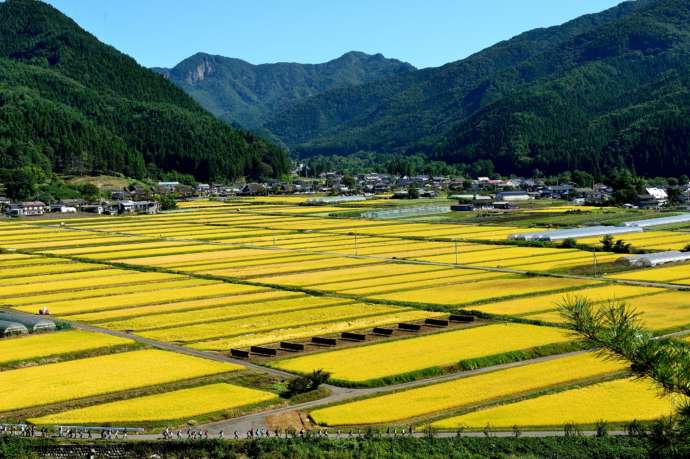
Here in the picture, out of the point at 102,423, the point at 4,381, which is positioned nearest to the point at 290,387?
the point at 102,423

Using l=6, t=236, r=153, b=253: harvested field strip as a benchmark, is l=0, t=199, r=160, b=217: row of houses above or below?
above

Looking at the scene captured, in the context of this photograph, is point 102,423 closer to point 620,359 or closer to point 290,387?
point 290,387

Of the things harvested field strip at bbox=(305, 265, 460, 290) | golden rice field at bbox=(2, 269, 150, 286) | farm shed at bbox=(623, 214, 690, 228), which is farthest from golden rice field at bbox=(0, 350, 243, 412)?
farm shed at bbox=(623, 214, 690, 228)

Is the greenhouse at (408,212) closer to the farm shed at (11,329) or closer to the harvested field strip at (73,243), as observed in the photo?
the harvested field strip at (73,243)

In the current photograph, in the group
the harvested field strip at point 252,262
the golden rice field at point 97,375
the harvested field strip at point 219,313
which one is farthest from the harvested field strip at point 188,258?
the golden rice field at point 97,375

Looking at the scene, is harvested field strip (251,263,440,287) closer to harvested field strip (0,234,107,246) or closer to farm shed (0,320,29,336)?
farm shed (0,320,29,336)
